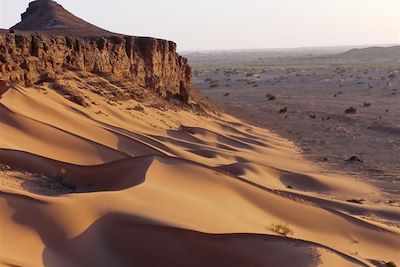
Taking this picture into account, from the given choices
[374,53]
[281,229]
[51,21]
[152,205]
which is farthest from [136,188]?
[374,53]

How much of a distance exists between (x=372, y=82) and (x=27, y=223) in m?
43.7

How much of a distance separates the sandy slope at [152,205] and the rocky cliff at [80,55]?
92 cm

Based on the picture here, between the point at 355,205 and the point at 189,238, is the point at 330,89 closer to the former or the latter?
the point at 355,205

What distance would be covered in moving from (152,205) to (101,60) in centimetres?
1083

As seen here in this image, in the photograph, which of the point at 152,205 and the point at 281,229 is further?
the point at 281,229

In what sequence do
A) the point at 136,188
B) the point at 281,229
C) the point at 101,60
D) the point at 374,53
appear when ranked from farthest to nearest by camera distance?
the point at 374,53
the point at 101,60
the point at 281,229
the point at 136,188

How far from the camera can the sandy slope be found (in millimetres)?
6000

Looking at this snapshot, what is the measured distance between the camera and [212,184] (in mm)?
9156

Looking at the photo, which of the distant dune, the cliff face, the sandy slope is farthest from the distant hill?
the distant dune

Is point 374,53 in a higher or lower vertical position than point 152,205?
higher

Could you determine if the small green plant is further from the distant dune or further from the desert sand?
the distant dune

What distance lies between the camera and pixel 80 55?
53.1 feet

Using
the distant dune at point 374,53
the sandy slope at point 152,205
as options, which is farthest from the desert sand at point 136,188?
the distant dune at point 374,53

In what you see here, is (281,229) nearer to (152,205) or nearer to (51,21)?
(152,205)
